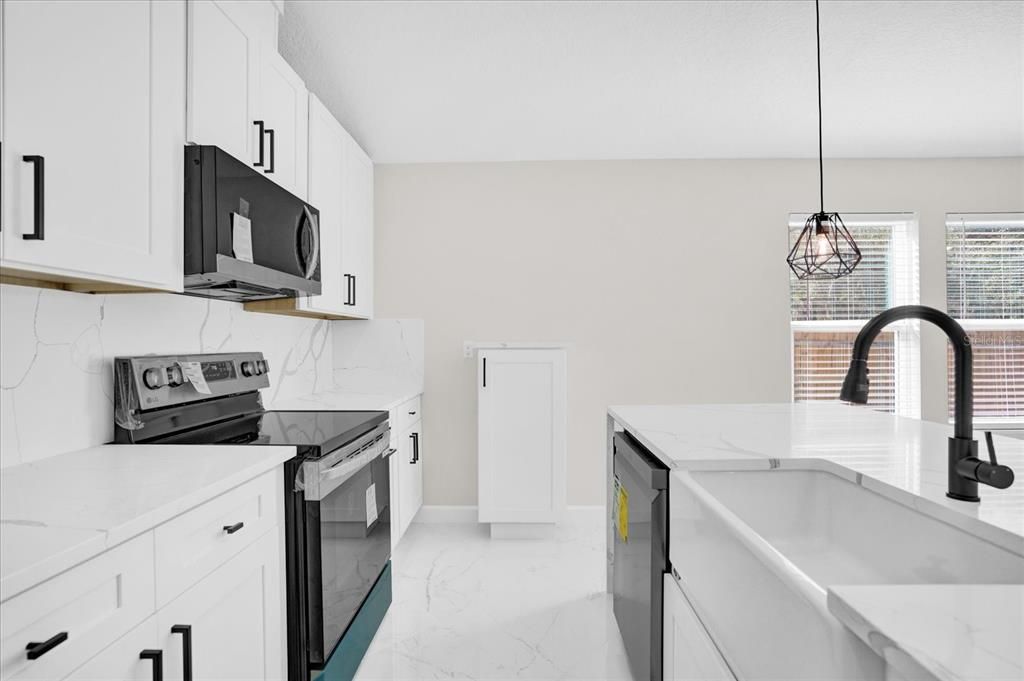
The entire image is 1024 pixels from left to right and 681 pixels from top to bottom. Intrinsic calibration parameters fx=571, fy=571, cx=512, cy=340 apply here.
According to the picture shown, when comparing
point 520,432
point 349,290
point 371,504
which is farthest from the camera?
point 520,432

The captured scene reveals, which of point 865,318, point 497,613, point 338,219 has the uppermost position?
point 338,219

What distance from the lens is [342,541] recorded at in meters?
1.87

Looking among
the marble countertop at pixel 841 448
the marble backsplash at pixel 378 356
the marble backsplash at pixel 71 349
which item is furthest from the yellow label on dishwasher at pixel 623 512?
the marble backsplash at pixel 378 356

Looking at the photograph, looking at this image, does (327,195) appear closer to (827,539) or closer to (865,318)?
(827,539)

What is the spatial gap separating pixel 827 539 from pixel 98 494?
1.62m

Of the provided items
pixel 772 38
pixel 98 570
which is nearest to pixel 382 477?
pixel 98 570

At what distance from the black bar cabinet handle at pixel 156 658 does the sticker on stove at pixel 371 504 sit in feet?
3.74

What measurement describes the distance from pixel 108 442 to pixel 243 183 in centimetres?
86

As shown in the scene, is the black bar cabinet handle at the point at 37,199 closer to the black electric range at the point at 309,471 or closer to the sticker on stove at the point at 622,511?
the black electric range at the point at 309,471

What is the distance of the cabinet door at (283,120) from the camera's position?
2.07 meters

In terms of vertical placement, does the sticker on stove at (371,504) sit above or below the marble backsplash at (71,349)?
below

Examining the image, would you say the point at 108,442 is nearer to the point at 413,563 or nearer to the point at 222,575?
the point at 222,575

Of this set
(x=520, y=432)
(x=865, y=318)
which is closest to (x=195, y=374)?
(x=520, y=432)

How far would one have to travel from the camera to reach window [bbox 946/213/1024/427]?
3844 mm
